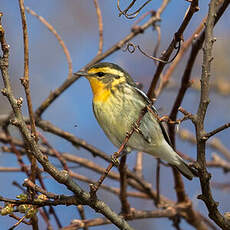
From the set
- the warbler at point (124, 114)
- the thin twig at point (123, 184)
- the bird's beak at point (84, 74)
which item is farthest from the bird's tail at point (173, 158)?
the bird's beak at point (84, 74)

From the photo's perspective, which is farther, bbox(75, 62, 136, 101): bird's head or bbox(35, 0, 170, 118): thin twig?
bbox(75, 62, 136, 101): bird's head

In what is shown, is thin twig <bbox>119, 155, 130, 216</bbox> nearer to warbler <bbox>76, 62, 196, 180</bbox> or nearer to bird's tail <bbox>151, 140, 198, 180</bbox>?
warbler <bbox>76, 62, 196, 180</bbox>

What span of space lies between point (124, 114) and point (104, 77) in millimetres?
391

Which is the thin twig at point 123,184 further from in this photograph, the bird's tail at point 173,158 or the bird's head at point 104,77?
the bird's head at point 104,77

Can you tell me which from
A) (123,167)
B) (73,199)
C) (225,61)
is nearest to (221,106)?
A: (225,61)

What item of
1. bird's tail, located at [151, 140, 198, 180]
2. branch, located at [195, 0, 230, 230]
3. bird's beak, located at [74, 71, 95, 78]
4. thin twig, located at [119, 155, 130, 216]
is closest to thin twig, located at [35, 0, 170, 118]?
bird's beak, located at [74, 71, 95, 78]

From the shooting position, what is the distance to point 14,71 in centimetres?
423

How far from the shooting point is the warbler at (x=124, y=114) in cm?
284

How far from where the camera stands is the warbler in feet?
9.31

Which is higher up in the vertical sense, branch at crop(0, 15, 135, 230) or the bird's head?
the bird's head

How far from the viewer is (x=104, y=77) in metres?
3.08

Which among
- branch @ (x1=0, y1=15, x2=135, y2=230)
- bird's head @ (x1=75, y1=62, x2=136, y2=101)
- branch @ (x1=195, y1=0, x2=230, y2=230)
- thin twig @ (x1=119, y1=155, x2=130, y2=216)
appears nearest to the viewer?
branch @ (x1=0, y1=15, x2=135, y2=230)

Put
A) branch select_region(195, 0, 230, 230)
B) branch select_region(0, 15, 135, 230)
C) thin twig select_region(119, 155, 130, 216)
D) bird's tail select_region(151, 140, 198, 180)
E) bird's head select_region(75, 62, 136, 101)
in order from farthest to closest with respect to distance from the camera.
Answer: bird's head select_region(75, 62, 136, 101) → bird's tail select_region(151, 140, 198, 180) → thin twig select_region(119, 155, 130, 216) → branch select_region(195, 0, 230, 230) → branch select_region(0, 15, 135, 230)

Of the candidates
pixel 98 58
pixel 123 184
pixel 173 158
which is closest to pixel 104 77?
pixel 98 58
